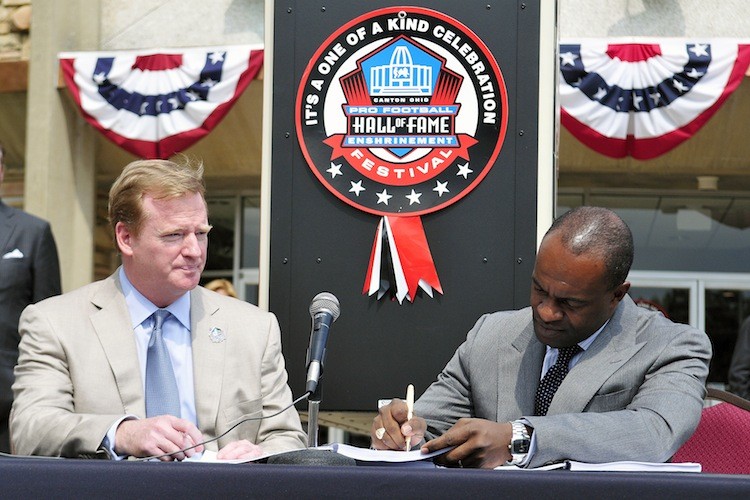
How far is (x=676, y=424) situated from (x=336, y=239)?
1.28 m

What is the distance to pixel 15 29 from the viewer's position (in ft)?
24.8

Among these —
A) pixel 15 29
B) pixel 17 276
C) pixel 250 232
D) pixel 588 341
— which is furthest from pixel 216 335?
pixel 250 232

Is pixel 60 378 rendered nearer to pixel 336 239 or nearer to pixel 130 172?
pixel 130 172

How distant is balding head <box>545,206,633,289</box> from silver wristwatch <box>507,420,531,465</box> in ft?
1.61

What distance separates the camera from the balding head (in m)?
2.46

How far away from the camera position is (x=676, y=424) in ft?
7.65

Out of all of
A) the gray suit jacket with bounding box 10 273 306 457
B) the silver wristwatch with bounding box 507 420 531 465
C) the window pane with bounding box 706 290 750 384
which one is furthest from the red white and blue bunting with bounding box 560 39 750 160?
the silver wristwatch with bounding box 507 420 531 465

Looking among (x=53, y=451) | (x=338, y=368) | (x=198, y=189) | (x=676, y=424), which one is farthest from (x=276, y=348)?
(x=676, y=424)

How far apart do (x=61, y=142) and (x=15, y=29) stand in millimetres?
865

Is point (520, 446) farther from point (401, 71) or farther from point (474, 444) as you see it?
point (401, 71)

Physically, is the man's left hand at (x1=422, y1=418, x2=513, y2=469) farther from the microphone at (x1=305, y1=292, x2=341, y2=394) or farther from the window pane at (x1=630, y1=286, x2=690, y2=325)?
the window pane at (x1=630, y1=286, x2=690, y2=325)

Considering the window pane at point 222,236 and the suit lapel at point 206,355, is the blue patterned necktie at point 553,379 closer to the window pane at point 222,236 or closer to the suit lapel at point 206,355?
the suit lapel at point 206,355

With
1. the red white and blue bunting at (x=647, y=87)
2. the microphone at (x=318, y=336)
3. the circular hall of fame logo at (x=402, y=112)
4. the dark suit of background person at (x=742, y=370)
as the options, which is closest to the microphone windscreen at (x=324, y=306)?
the microphone at (x=318, y=336)

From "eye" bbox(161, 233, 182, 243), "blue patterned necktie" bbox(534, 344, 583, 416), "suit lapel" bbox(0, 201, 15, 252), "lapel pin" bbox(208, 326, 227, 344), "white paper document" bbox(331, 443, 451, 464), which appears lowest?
"white paper document" bbox(331, 443, 451, 464)
